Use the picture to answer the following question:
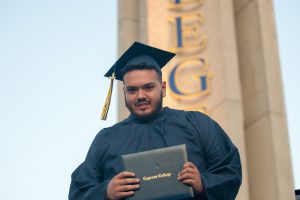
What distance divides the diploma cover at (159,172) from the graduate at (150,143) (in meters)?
0.11

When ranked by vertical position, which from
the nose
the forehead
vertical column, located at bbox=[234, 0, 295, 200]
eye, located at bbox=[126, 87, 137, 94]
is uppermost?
vertical column, located at bbox=[234, 0, 295, 200]

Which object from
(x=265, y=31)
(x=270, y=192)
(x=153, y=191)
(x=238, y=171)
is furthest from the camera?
(x=265, y=31)

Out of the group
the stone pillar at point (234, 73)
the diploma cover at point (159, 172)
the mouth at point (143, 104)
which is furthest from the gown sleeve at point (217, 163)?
the stone pillar at point (234, 73)

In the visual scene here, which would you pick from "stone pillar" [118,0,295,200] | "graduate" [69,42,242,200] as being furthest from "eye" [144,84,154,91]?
"stone pillar" [118,0,295,200]

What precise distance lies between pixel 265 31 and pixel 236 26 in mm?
1109

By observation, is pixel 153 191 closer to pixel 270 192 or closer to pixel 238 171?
pixel 238 171

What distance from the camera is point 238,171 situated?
17.5 feet

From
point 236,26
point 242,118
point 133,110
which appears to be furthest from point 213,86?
point 133,110

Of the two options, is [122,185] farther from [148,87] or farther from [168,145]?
[148,87]

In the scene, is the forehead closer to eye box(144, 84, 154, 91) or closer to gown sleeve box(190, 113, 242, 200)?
eye box(144, 84, 154, 91)

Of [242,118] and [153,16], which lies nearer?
[242,118]

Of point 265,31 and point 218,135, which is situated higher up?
point 265,31

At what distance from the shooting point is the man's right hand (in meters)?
5.00

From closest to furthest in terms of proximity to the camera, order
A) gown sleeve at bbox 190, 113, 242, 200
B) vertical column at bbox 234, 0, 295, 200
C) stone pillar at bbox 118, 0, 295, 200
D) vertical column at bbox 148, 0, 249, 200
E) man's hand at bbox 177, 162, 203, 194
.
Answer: man's hand at bbox 177, 162, 203, 194
gown sleeve at bbox 190, 113, 242, 200
vertical column at bbox 234, 0, 295, 200
stone pillar at bbox 118, 0, 295, 200
vertical column at bbox 148, 0, 249, 200
